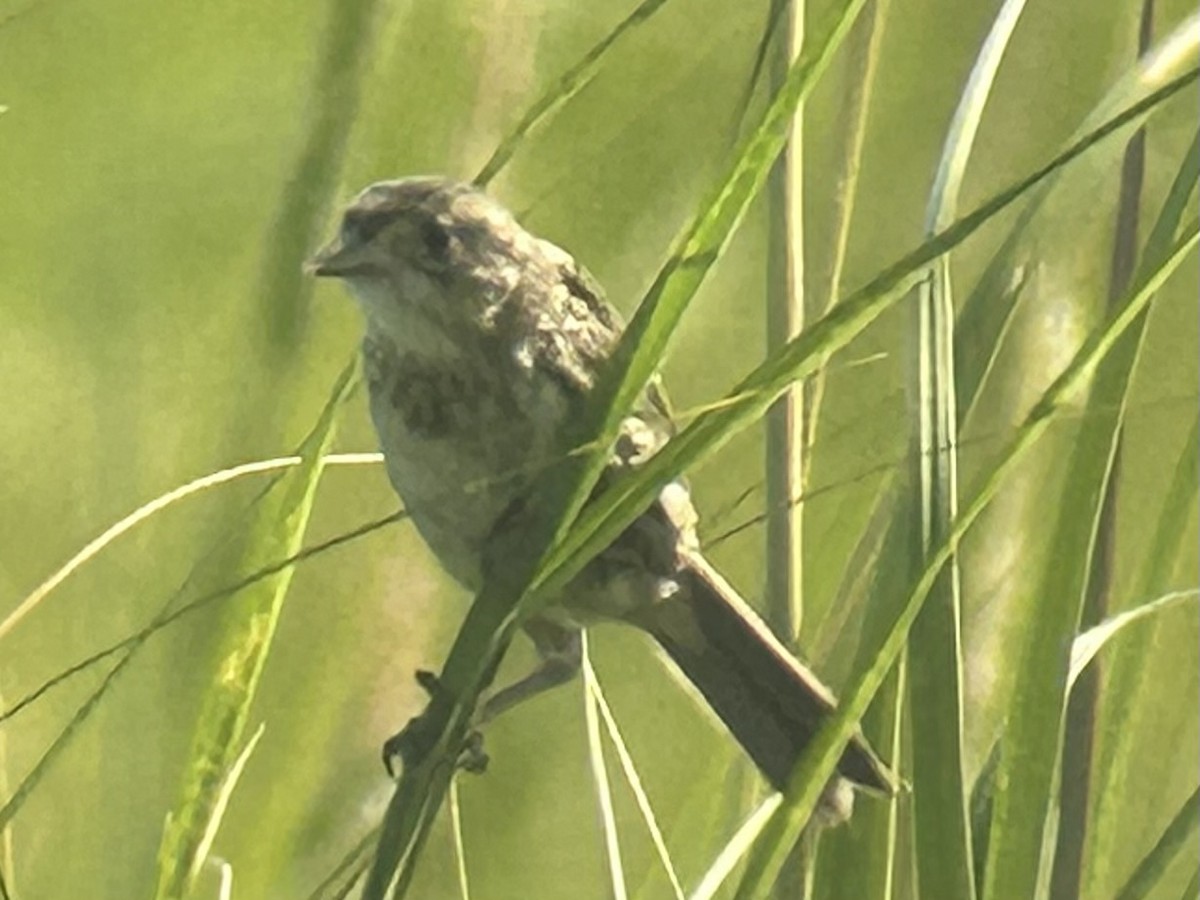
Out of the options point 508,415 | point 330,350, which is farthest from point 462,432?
point 330,350

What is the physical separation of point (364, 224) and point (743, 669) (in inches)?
9.5

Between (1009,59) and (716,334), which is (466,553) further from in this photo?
(1009,59)

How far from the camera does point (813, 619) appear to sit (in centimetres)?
74

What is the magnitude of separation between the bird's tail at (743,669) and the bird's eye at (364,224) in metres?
0.19

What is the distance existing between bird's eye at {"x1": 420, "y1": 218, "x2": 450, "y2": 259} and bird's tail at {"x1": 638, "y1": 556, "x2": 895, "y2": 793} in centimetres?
16

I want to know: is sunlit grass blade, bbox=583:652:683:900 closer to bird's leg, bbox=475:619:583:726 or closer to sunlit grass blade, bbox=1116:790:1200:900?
bird's leg, bbox=475:619:583:726

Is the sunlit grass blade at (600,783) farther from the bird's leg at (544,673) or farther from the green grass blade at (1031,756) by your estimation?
the green grass blade at (1031,756)

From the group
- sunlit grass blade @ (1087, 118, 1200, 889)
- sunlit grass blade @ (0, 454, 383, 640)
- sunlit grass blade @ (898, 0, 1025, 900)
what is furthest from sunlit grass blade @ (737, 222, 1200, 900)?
sunlit grass blade @ (0, 454, 383, 640)

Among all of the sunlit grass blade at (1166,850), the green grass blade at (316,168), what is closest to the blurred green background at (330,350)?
the green grass blade at (316,168)

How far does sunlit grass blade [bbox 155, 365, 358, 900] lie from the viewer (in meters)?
0.67

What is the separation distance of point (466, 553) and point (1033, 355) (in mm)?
285

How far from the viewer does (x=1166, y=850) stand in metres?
0.68

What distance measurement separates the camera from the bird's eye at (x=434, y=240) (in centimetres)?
71

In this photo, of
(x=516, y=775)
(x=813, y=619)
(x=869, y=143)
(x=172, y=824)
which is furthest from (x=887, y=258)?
(x=172, y=824)
